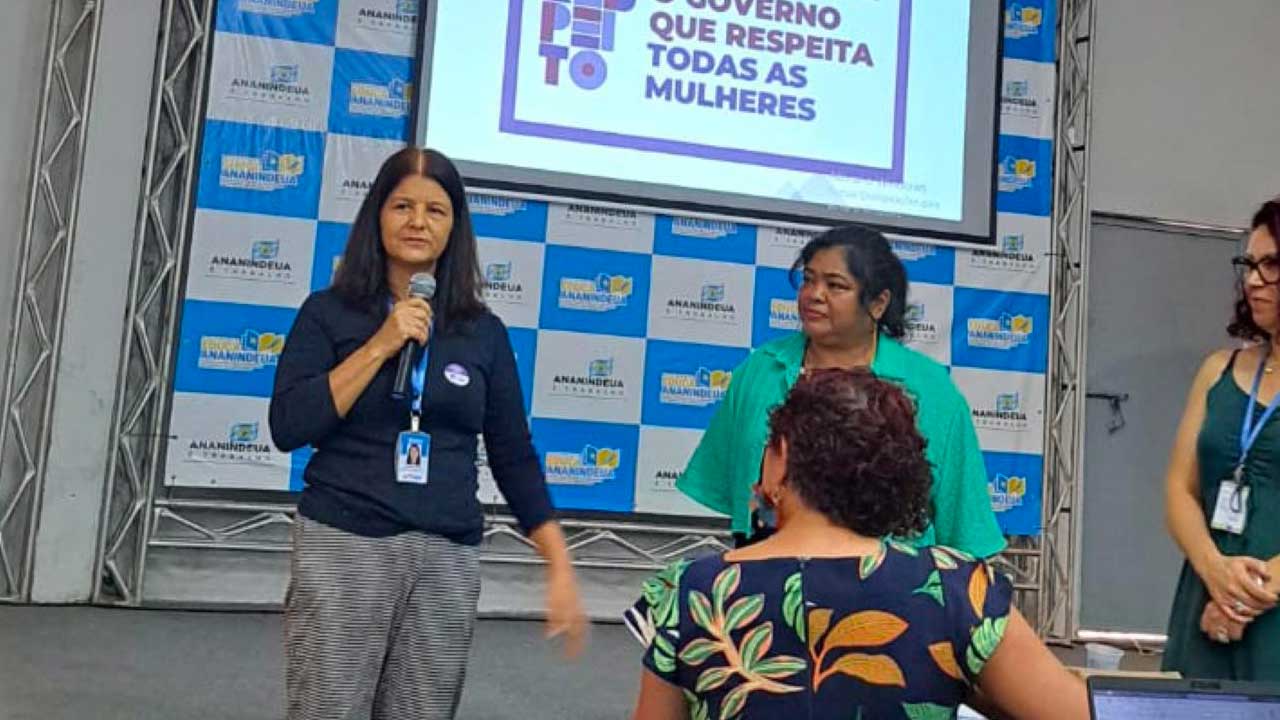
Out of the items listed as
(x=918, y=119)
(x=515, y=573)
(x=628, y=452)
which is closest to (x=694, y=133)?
(x=918, y=119)

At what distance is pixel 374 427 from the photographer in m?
1.47

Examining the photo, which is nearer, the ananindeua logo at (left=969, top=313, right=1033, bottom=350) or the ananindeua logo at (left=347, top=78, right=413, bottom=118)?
the ananindeua logo at (left=347, top=78, right=413, bottom=118)

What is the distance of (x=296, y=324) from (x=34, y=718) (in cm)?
168

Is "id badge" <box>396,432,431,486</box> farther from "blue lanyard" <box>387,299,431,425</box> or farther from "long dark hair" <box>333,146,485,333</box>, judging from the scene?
"long dark hair" <box>333,146,485,333</box>

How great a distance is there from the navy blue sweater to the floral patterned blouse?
1.71 feet

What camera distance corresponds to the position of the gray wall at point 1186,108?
532 centimetres

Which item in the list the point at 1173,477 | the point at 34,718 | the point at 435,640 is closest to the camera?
the point at 435,640

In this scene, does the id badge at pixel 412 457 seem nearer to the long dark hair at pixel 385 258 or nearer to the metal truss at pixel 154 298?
the long dark hair at pixel 385 258

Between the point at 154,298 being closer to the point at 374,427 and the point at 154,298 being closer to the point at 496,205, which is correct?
the point at 496,205

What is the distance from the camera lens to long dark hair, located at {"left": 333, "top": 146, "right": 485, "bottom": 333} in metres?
1.54

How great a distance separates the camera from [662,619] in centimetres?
105

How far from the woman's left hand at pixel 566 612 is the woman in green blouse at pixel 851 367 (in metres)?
0.37

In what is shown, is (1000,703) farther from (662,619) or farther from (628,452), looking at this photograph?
(628,452)

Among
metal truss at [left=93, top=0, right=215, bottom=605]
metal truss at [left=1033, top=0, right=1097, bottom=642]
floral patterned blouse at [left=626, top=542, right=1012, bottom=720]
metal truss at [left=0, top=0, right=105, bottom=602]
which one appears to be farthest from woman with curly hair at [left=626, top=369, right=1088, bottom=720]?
metal truss at [left=1033, top=0, right=1097, bottom=642]
